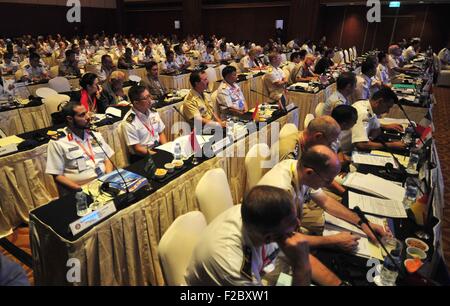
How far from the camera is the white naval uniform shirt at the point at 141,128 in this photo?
9.97ft

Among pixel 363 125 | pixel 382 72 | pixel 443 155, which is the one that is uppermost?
pixel 382 72

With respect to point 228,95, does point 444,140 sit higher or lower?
lower

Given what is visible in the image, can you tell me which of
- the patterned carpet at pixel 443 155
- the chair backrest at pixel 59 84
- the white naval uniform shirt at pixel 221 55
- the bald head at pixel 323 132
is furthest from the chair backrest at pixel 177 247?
the white naval uniform shirt at pixel 221 55

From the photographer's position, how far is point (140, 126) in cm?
314

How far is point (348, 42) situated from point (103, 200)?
15327 millimetres

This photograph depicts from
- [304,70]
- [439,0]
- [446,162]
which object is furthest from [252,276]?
[439,0]

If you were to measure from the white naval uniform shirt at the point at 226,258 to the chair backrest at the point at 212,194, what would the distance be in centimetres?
63

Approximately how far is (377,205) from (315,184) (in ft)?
1.89

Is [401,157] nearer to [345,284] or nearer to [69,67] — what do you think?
[345,284]

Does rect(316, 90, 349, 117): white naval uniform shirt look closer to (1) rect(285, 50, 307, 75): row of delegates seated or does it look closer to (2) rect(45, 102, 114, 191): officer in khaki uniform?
(2) rect(45, 102, 114, 191): officer in khaki uniform

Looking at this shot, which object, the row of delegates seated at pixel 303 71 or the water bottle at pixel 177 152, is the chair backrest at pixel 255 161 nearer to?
the water bottle at pixel 177 152

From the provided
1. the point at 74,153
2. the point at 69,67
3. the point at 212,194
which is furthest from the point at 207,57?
the point at 212,194

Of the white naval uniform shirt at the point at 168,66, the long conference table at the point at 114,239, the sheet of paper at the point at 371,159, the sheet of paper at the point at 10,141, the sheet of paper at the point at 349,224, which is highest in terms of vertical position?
the white naval uniform shirt at the point at 168,66

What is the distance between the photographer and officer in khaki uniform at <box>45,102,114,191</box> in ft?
8.01
